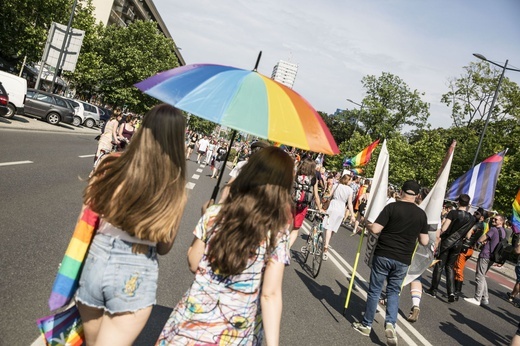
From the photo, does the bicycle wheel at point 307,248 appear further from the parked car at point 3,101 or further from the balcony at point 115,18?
the balcony at point 115,18

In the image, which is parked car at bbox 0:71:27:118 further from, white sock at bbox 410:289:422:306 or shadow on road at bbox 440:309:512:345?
shadow on road at bbox 440:309:512:345

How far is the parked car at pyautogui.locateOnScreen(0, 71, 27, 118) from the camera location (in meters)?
18.5

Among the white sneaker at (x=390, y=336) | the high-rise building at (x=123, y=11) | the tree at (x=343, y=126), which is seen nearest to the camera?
the white sneaker at (x=390, y=336)

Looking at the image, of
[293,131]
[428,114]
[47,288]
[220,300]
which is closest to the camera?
[220,300]

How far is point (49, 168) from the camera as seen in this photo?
10492 millimetres

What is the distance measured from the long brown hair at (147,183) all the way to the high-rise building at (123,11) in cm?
5768

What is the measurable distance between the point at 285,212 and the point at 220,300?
545 millimetres

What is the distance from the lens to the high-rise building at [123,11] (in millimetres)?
58250

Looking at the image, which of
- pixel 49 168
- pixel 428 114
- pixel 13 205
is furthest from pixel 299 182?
pixel 428 114

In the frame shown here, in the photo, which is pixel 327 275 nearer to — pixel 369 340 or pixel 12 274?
pixel 369 340

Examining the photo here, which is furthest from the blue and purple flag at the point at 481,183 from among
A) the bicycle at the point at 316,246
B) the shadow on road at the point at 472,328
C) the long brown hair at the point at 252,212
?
the long brown hair at the point at 252,212

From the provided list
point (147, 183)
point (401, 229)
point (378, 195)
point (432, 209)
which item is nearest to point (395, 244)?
point (401, 229)

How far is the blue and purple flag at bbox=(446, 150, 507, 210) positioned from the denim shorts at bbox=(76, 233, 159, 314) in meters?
9.42

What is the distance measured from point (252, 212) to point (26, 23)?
34.4 metres
